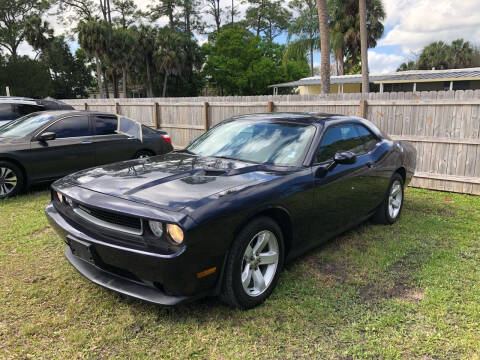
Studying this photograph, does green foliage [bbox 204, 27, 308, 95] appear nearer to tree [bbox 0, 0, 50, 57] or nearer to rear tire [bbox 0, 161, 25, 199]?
tree [bbox 0, 0, 50, 57]

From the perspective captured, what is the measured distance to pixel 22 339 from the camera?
2631 mm

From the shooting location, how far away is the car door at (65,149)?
21.0ft

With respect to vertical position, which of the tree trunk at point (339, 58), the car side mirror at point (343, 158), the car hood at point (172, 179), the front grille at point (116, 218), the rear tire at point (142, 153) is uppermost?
the tree trunk at point (339, 58)

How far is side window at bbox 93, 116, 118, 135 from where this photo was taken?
285 inches

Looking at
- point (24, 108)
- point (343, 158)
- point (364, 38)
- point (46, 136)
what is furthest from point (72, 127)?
point (364, 38)

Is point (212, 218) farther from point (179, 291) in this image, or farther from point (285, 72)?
point (285, 72)

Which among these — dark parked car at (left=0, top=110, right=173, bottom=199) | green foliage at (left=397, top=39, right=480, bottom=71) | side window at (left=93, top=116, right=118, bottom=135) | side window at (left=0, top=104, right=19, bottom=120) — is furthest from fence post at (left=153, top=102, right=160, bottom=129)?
green foliage at (left=397, top=39, right=480, bottom=71)

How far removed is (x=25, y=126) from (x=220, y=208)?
5.66 m

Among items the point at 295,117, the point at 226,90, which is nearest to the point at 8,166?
the point at 295,117

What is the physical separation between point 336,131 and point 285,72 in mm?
40344

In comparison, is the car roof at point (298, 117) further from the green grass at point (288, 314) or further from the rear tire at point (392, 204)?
the green grass at point (288, 314)

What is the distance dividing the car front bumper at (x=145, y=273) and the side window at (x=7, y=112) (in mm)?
7461

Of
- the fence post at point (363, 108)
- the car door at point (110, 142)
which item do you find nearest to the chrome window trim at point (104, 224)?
the car door at point (110, 142)

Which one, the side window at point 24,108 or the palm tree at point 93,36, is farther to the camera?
the palm tree at point 93,36
